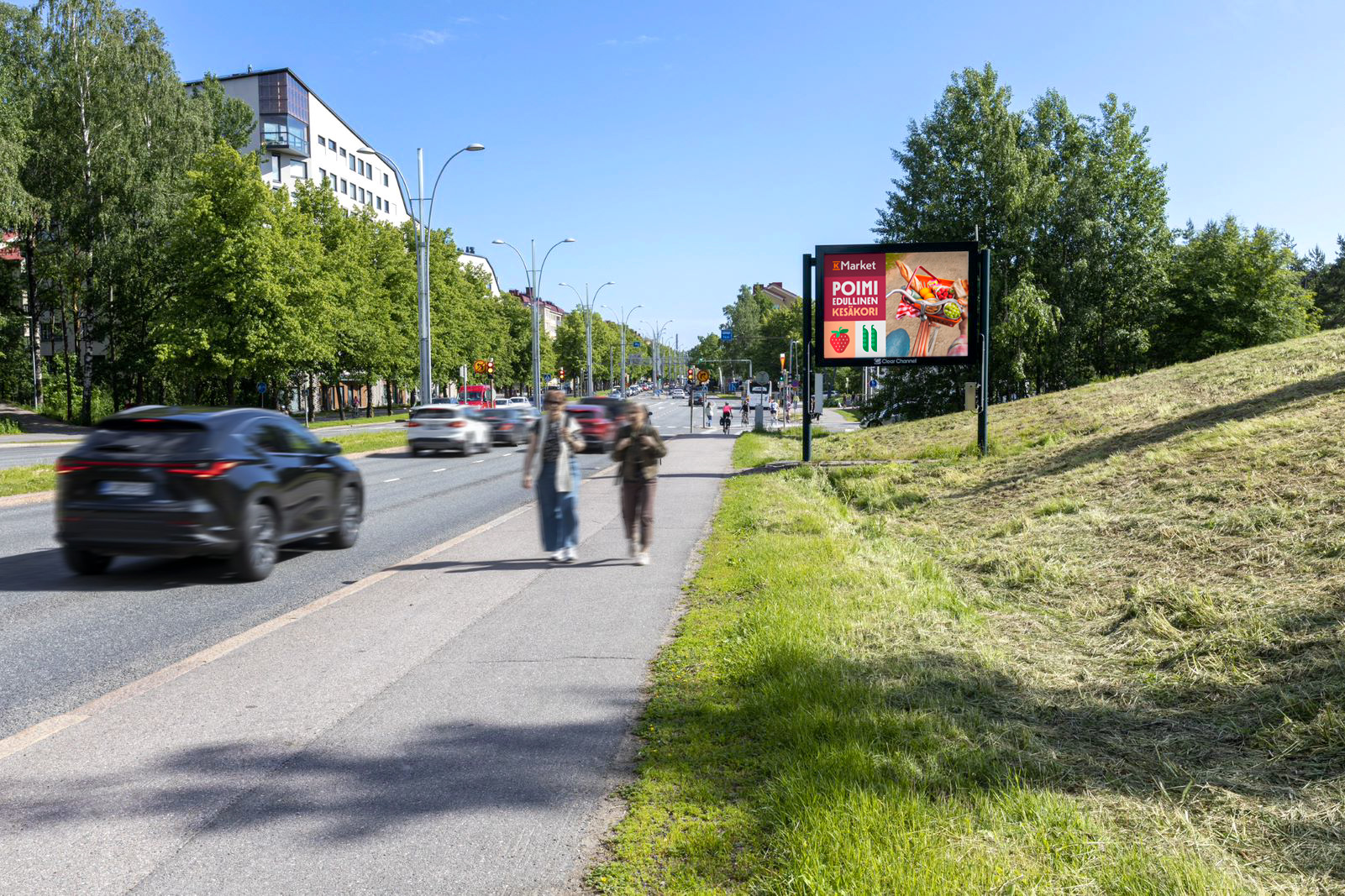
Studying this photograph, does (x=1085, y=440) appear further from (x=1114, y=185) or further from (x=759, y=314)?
(x=759, y=314)

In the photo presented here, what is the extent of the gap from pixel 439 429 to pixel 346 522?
59.3 ft

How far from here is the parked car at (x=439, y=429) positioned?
27906mm

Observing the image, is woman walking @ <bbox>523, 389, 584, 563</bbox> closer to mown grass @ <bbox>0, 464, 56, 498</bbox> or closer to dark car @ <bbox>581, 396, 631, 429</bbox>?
mown grass @ <bbox>0, 464, 56, 498</bbox>

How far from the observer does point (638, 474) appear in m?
9.48

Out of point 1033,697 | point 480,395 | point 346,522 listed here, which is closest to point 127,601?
point 346,522

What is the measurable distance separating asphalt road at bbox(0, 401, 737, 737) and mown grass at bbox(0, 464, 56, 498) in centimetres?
169

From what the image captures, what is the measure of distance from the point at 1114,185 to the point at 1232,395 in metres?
34.1

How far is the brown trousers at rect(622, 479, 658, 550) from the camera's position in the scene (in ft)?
30.7

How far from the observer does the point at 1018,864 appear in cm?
286

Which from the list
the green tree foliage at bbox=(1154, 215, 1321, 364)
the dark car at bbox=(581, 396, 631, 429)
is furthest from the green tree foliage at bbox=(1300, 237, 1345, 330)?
the dark car at bbox=(581, 396, 631, 429)

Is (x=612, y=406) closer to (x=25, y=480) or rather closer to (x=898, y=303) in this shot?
(x=898, y=303)

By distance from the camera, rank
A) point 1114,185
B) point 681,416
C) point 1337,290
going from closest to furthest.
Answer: point 1114,185 → point 681,416 → point 1337,290

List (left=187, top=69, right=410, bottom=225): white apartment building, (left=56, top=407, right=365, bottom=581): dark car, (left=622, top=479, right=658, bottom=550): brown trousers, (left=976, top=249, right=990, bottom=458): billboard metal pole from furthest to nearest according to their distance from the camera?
(left=187, top=69, right=410, bottom=225): white apartment building
(left=976, top=249, right=990, bottom=458): billboard metal pole
(left=622, top=479, right=658, bottom=550): brown trousers
(left=56, top=407, right=365, bottom=581): dark car

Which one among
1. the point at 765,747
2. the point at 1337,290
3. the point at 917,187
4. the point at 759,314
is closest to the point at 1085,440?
the point at 765,747
